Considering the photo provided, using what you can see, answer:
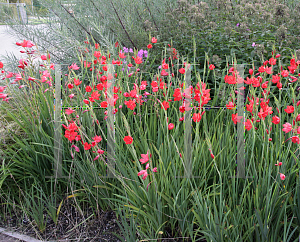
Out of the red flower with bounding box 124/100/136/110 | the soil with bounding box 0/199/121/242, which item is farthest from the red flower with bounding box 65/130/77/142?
the soil with bounding box 0/199/121/242

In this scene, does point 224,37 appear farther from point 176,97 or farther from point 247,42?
point 176,97

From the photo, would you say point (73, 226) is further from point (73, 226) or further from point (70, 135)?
point (70, 135)

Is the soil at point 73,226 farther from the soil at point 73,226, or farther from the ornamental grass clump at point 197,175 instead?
the ornamental grass clump at point 197,175

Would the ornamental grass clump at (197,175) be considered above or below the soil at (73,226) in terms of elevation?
above

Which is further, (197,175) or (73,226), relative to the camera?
(73,226)

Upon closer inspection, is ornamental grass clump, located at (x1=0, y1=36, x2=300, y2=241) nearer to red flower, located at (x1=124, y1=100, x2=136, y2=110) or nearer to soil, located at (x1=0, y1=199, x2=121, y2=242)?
red flower, located at (x1=124, y1=100, x2=136, y2=110)

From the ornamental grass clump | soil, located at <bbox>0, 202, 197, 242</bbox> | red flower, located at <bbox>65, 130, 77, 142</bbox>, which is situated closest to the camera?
the ornamental grass clump

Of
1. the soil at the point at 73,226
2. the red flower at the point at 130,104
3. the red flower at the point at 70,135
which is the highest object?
the red flower at the point at 130,104

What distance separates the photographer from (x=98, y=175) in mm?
1939

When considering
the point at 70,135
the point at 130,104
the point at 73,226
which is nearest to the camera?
the point at 70,135

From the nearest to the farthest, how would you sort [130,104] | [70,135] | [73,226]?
[70,135] → [130,104] → [73,226]

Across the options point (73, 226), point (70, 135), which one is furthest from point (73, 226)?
point (70, 135)

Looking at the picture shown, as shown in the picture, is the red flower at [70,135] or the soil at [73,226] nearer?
the red flower at [70,135]

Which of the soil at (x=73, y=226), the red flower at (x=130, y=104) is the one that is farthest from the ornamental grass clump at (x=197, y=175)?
the soil at (x=73, y=226)
